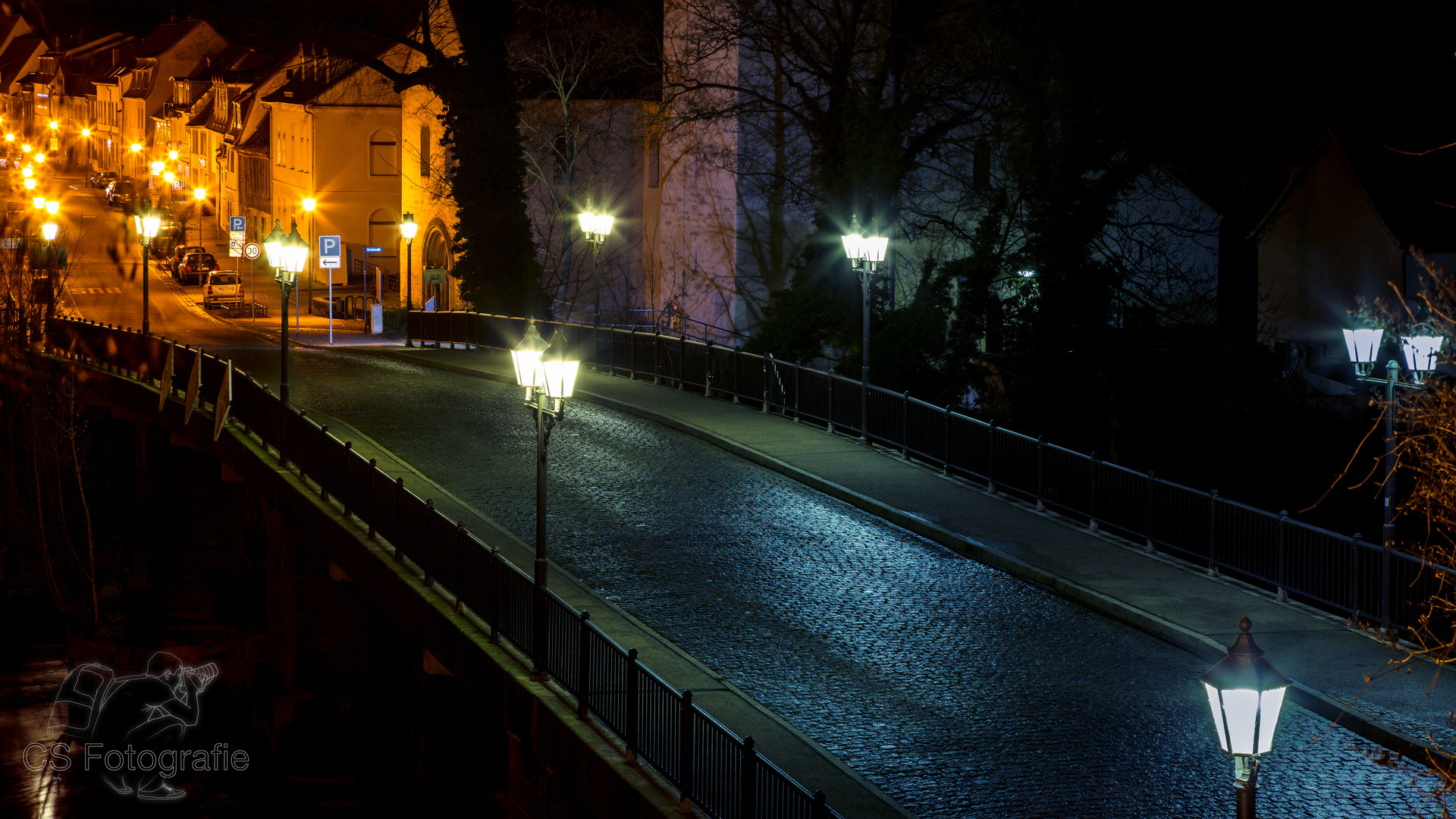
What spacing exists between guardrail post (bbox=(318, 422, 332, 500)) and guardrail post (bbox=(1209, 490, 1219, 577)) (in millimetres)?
10996

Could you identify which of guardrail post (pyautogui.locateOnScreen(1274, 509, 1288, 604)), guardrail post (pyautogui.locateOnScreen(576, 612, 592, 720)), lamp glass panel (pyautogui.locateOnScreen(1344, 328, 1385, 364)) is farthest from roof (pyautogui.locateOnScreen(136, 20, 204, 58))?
guardrail post (pyautogui.locateOnScreen(576, 612, 592, 720))

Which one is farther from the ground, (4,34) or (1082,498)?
(4,34)

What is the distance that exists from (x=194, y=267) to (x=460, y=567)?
2128 inches

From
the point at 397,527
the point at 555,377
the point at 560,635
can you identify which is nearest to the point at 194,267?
the point at 397,527

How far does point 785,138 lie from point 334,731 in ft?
77.6

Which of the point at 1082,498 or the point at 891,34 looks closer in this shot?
the point at 1082,498

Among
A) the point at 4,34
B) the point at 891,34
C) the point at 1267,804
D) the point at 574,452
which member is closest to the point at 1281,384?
the point at 891,34

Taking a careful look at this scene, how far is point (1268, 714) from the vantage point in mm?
6992

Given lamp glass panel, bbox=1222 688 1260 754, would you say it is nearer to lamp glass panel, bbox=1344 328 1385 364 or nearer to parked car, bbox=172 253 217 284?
→ lamp glass panel, bbox=1344 328 1385 364

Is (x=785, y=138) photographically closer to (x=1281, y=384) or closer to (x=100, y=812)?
(x=1281, y=384)

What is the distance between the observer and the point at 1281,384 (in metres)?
30.0

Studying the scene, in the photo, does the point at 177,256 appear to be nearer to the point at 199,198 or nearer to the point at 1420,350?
the point at 199,198

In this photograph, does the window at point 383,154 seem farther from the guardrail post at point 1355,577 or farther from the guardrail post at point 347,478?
the guardrail post at point 1355,577

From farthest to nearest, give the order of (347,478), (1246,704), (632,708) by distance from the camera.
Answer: (347,478) < (632,708) < (1246,704)
